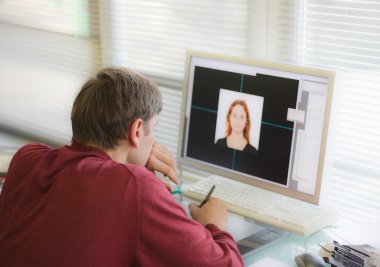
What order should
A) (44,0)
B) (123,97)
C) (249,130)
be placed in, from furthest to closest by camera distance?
(44,0) < (249,130) < (123,97)

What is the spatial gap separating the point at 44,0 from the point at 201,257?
2194 millimetres

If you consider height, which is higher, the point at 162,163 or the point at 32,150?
the point at 32,150

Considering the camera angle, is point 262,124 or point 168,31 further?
point 168,31

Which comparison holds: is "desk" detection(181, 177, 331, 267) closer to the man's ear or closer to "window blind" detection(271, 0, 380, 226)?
"window blind" detection(271, 0, 380, 226)

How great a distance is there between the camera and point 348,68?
6.38 ft

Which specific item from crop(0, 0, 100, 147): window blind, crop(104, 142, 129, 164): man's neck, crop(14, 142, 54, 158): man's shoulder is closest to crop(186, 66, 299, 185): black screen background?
crop(104, 142, 129, 164): man's neck

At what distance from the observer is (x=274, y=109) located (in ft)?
6.04

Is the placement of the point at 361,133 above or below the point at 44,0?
Result: below

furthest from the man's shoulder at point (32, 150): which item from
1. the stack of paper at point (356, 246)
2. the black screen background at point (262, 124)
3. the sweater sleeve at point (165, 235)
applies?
the stack of paper at point (356, 246)

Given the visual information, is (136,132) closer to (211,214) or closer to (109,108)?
(109,108)

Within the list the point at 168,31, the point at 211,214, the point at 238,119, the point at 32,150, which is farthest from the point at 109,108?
the point at 168,31

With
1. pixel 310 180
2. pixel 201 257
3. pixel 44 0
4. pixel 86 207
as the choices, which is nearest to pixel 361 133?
pixel 310 180

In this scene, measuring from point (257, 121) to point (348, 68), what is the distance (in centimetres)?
38

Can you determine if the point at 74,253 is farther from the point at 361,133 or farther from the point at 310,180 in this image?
the point at 361,133
